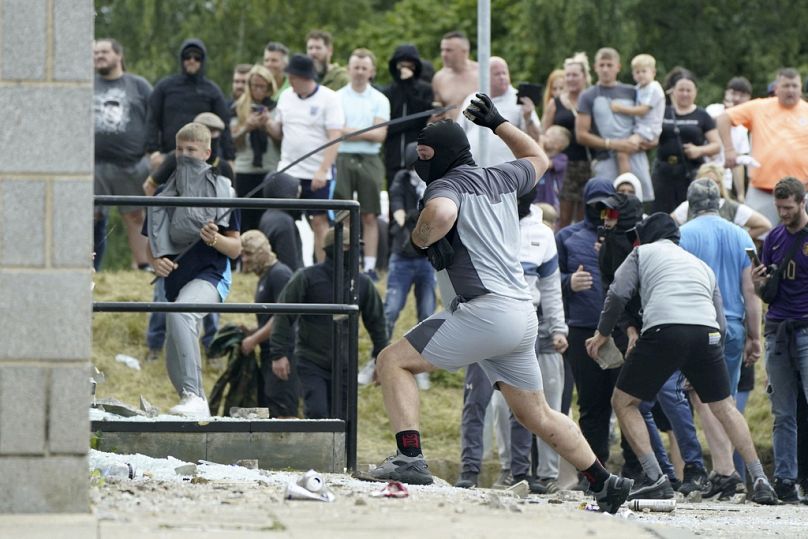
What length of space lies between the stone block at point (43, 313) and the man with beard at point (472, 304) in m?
2.01

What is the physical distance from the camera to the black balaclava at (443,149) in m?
8.67

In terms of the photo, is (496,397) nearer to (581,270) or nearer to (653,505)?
(581,270)

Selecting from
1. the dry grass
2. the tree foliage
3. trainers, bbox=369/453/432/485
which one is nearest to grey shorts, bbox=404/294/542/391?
trainers, bbox=369/453/432/485

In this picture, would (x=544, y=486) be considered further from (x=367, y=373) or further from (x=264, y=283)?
(x=367, y=373)

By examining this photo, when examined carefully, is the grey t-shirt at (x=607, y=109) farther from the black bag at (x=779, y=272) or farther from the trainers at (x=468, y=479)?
the trainers at (x=468, y=479)

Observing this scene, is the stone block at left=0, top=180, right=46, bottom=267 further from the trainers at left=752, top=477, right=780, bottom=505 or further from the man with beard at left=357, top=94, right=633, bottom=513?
the trainers at left=752, top=477, right=780, bottom=505

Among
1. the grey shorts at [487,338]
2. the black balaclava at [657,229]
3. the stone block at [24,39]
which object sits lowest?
the grey shorts at [487,338]

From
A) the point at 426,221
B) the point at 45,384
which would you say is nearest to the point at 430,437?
the point at 426,221

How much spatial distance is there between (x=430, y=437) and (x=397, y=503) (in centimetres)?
764

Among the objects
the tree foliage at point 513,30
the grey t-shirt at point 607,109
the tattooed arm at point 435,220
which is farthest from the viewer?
the tree foliage at point 513,30

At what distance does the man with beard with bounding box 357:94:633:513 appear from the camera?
849cm

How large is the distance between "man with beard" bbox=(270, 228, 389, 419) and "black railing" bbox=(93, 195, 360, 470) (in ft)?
4.10

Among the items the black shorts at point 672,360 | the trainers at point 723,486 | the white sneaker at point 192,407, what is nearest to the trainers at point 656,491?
the black shorts at point 672,360

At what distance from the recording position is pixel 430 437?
15219 mm
